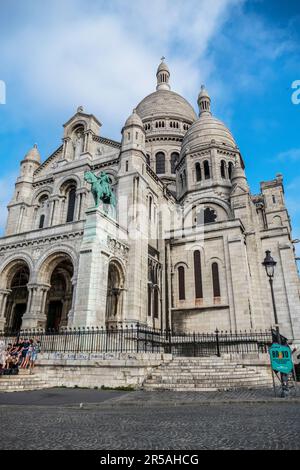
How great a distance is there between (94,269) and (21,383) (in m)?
6.45

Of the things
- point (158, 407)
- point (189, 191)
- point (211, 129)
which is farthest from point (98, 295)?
point (211, 129)

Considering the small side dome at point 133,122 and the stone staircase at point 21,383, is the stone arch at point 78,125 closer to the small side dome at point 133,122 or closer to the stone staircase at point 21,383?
the small side dome at point 133,122

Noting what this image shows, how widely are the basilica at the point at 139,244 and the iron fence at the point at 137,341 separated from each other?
77cm

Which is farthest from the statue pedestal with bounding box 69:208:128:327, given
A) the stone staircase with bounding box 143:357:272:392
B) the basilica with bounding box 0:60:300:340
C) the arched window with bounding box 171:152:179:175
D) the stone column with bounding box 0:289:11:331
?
the arched window with bounding box 171:152:179:175

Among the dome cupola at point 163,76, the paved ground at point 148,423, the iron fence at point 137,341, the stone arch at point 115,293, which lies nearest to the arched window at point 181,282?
the iron fence at point 137,341

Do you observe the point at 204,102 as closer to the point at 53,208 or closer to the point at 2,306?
the point at 53,208

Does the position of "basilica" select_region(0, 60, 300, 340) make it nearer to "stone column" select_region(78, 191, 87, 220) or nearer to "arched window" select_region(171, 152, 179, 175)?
"stone column" select_region(78, 191, 87, 220)

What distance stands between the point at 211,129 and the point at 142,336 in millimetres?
23821

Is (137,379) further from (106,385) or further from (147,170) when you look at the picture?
(147,170)

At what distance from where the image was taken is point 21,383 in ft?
36.5

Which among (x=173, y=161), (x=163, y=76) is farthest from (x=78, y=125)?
(x=163, y=76)

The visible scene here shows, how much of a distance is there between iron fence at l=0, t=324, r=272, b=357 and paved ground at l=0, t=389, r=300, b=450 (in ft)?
16.7

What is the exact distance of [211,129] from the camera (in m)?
32.8

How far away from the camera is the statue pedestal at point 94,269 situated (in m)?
15.3
